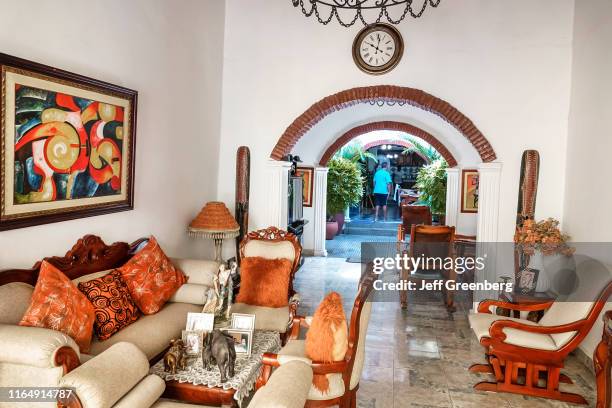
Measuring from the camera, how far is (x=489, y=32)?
5230mm

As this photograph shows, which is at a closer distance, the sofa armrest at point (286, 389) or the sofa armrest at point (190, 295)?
the sofa armrest at point (286, 389)

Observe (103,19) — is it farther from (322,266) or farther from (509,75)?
(322,266)

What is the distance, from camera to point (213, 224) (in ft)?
16.3

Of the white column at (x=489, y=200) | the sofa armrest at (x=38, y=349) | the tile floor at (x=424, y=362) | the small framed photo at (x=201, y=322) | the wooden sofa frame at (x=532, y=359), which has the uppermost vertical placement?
the white column at (x=489, y=200)

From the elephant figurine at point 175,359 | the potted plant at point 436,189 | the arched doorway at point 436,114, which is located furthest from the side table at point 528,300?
the potted plant at point 436,189

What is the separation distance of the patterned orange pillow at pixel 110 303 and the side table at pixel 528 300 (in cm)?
337

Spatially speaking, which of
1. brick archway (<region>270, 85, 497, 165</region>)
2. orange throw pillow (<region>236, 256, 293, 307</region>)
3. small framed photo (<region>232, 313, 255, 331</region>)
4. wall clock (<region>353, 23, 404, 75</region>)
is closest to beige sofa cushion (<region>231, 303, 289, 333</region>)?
orange throw pillow (<region>236, 256, 293, 307</region>)

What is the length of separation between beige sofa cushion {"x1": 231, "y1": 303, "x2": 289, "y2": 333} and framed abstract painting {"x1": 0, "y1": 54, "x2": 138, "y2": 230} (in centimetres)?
133

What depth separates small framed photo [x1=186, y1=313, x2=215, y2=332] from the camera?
10.0 feet

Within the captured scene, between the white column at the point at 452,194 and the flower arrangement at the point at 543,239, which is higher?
the white column at the point at 452,194

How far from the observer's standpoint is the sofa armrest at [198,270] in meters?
4.27

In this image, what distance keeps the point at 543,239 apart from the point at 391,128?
5.55m

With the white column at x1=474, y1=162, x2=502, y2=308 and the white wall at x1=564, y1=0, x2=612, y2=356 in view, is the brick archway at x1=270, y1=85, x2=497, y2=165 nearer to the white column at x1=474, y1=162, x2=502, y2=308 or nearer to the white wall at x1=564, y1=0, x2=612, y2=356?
the white column at x1=474, y1=162, x2=502, y2=308

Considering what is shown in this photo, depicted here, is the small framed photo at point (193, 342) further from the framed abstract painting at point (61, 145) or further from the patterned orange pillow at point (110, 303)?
the framed abstract painting at point (61, 145)
